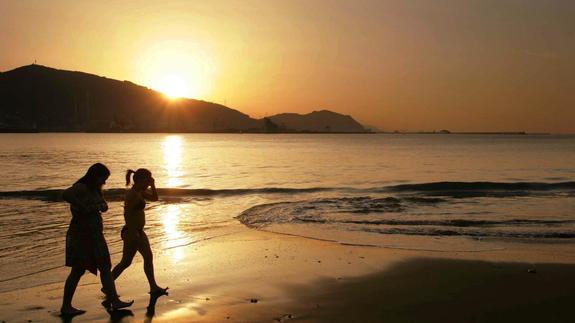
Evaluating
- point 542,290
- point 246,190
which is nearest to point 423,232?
point 542,290

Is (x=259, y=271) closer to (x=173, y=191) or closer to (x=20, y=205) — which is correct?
(x=20, y=205)

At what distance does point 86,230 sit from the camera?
7262mm

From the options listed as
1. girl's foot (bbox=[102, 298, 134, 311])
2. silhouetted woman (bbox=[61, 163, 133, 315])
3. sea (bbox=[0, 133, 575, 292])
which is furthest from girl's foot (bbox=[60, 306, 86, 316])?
sea (bbox=[0, 133, 575, 292])

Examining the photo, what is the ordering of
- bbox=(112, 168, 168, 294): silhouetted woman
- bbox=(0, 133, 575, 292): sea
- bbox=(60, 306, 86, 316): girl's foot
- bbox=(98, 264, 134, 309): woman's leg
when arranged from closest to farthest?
bbox=(60, 306, 86, 316): girl's foot → bbox=(98, 264, 134, 309): woman's leg → bbox=(112, 168, 168, 294): silhouetted woman → bbox=(0, 133, 575, 292): sea

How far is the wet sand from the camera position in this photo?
7305 mm

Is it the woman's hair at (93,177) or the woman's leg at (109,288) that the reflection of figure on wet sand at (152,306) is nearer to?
the woman's leg at (109,288)

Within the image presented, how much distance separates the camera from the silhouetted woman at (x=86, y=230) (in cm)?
713

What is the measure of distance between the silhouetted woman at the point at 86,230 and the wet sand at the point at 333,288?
0.54 meters

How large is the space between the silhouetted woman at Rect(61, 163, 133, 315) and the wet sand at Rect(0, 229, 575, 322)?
1.78 feet

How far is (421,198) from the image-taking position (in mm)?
25281

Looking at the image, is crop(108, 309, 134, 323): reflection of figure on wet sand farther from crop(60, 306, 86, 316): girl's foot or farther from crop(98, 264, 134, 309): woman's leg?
crop(60, 306, 86, 316): girl's foot

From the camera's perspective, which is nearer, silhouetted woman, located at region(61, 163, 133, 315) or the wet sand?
silhouetted woman, located at region(61, 163, 133, 315)

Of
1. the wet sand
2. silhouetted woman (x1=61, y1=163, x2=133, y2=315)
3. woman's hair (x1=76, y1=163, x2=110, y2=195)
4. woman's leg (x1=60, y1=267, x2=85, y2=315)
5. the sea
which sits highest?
woman's hair (x1=76, y1=163, x2=110, y2=195)

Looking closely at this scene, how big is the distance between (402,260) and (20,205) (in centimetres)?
1698
